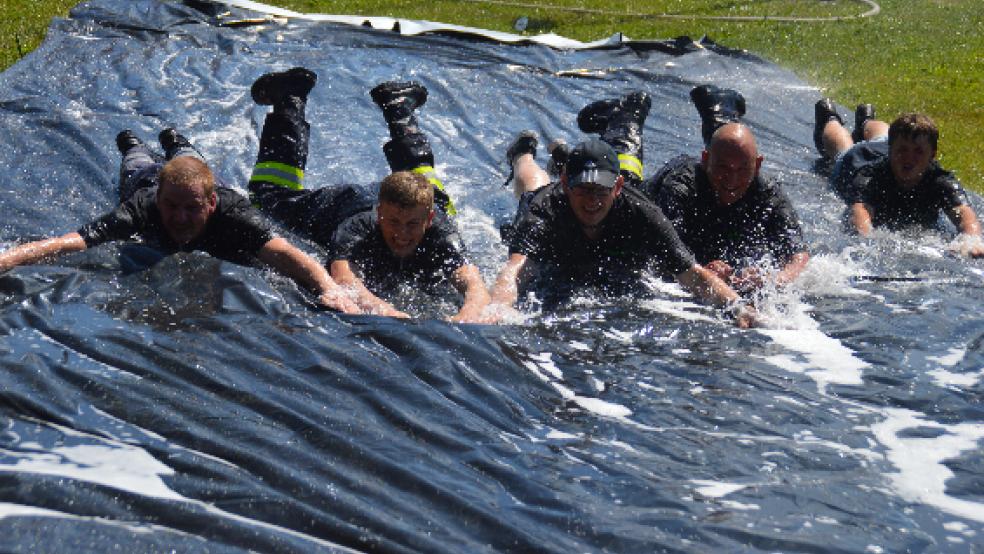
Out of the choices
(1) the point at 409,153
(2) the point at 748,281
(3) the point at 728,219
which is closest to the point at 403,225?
(1) the point at 409,153

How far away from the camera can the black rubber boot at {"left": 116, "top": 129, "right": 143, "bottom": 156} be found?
7828mm

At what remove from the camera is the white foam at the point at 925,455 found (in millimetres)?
4367

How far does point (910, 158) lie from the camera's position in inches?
315

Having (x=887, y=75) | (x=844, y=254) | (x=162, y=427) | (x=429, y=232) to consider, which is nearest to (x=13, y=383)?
(x=162, y=427)

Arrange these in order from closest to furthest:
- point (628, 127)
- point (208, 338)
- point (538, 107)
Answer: point (208, 338)
point (628, 127)
point (538, 107)

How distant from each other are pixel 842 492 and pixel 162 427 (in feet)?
7.97

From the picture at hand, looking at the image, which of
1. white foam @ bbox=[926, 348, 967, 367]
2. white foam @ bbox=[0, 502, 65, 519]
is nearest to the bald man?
white foam @ bbox=[926, 348, 967, 367]

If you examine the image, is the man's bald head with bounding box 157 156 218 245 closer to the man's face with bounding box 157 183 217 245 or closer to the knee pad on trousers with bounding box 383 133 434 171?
the man's face with bounding box 157 183 217 245

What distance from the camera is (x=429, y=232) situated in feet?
20.8

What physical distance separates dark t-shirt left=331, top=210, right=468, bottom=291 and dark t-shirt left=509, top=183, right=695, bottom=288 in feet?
1.23

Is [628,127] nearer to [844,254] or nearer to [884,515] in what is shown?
[844,254]

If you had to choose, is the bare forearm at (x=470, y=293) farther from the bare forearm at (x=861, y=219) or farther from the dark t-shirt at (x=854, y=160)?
the dark t-shirt at (x=854, y=160)

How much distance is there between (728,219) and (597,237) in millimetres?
966

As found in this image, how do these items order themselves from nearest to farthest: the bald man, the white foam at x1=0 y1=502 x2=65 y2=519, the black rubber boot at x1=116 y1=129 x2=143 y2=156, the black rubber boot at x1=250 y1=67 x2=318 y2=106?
1. the white foam at x1=0 y1=502 x2=65 y2=519
2. the bald man
3. the black rubber boot at x1=116 y1=129 x2=143 y2=156
4. the black rubber boot at x1=250 y1=67 x2=318 y2=106
